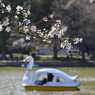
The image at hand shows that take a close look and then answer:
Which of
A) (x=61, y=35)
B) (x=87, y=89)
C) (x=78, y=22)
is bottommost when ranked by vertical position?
(x=87, y=89)

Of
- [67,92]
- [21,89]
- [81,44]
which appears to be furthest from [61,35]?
[81,44]

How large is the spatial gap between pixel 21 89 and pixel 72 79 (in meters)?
3.67

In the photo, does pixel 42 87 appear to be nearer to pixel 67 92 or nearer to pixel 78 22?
pixel 67 92

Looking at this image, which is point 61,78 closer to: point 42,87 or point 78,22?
point 42,87

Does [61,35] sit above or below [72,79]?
above

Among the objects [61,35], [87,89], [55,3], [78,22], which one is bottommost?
[87,89]

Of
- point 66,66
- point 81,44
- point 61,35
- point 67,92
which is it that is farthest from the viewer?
point 81,44

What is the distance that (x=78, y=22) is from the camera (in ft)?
174

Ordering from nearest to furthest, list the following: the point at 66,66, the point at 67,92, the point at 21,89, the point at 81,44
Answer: the point at 67,92 < the point at 21,89 < the point at 66,66 < the point at 81,44

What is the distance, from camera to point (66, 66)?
1863 inches

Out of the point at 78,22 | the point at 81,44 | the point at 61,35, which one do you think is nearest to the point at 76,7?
the point at 78,22

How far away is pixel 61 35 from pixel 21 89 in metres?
14.0

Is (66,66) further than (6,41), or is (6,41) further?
(6,41)

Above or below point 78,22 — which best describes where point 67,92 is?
below
